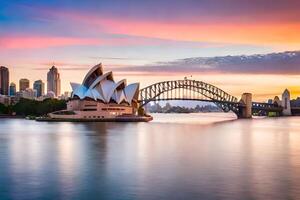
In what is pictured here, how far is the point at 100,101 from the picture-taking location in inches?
4195

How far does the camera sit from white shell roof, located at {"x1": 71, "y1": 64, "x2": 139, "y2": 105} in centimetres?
10625

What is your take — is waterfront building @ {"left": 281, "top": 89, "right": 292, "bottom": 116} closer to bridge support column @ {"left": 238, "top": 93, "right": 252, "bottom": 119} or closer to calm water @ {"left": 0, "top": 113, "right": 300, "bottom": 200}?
bridge support column @ {"left": 238, "top": 93, "right": 252, "bottom": 119}

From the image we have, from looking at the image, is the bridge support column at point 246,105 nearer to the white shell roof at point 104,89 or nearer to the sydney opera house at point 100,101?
the sydney opera house at point 100,101

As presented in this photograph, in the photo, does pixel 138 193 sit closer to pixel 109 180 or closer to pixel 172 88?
pixel 109 180

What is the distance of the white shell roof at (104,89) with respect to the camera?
106250mm

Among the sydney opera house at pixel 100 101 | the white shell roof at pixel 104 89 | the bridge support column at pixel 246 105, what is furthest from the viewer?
the bridge support column at pixel 246 105

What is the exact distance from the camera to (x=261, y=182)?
71.2 feet

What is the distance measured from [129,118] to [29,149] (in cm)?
6908

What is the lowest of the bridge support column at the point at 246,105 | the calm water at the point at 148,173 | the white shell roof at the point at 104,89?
the calm water at the point at 148,173

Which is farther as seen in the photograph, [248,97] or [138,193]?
[248,97]

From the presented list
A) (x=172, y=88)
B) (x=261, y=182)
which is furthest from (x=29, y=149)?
(x=172, y=88)

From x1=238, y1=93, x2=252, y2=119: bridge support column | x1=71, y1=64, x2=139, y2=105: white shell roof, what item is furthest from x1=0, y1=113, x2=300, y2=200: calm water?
x1=238, y1=93, x2=252, y2=119: bridge support column

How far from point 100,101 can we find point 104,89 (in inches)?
113

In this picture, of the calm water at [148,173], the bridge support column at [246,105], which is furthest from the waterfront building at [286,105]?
the calm water at [148,173]
